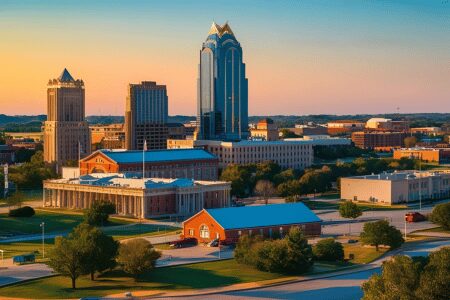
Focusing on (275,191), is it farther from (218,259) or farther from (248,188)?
(218,259)

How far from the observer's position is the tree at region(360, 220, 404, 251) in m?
71.7

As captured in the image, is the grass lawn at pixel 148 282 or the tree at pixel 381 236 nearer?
the grass lawn at pixel 148 282

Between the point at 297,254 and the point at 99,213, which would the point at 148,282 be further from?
the point at 99,213

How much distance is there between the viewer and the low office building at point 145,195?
10262 centimetres

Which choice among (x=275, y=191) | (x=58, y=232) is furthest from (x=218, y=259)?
(x=275, y=191)

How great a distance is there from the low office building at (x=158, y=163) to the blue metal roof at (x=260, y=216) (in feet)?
140

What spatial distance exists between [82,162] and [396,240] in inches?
2657

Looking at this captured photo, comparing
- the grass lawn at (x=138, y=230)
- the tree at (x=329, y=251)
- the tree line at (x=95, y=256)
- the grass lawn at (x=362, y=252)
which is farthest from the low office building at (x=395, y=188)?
the tree line at (x=95, y=256)

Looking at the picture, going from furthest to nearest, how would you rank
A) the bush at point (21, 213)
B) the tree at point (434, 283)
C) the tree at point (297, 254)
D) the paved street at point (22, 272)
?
the bush at point (21, 213)
the tree at point (297, 254)
the paved street at point (22, 272)
the tree at point (434, 283)

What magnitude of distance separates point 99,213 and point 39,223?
258 inches

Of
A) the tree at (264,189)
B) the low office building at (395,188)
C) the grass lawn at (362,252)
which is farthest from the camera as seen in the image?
the tree at (264,189)

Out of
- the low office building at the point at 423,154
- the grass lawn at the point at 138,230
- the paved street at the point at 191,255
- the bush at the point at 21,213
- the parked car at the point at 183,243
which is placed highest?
the low office building at the point at 423,154

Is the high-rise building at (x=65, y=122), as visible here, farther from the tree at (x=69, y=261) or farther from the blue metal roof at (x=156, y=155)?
the tree at (x=69, y=261)

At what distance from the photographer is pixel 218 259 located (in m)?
69.1
